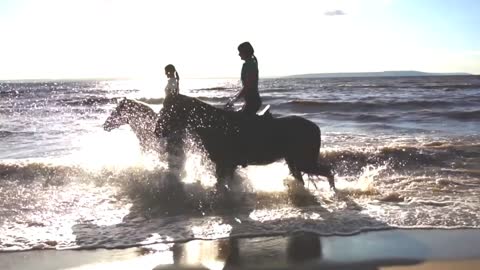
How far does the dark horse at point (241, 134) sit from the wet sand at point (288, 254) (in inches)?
92.7

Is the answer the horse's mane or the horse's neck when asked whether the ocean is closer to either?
the horse's mane

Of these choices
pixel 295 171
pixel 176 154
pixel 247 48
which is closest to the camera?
pixel 247 48

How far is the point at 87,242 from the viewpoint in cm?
674

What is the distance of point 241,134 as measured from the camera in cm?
→ 890

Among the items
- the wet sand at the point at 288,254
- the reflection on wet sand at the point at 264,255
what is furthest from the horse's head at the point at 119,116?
the reflection on wet sand at the point at 264,255

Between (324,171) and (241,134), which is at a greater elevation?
(241,134)

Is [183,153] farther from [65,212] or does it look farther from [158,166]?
[65,212]

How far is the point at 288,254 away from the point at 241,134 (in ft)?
10.6

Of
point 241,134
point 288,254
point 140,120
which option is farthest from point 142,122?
point 288,254

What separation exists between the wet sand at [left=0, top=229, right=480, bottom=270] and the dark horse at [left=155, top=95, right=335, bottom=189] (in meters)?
2.35

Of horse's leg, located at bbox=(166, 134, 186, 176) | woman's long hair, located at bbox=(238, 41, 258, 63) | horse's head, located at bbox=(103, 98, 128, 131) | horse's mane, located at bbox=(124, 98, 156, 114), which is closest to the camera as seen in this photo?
woman's long hair, located at bbox=(238, 41, 258, 63)

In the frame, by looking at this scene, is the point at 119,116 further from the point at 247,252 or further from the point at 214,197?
the point at 247,252

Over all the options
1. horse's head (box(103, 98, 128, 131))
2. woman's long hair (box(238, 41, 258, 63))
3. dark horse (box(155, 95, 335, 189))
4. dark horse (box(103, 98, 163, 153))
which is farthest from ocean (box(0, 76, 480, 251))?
woman's long hair (box(238, 41, 258, 63))

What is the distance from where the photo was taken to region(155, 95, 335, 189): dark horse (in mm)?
8867
